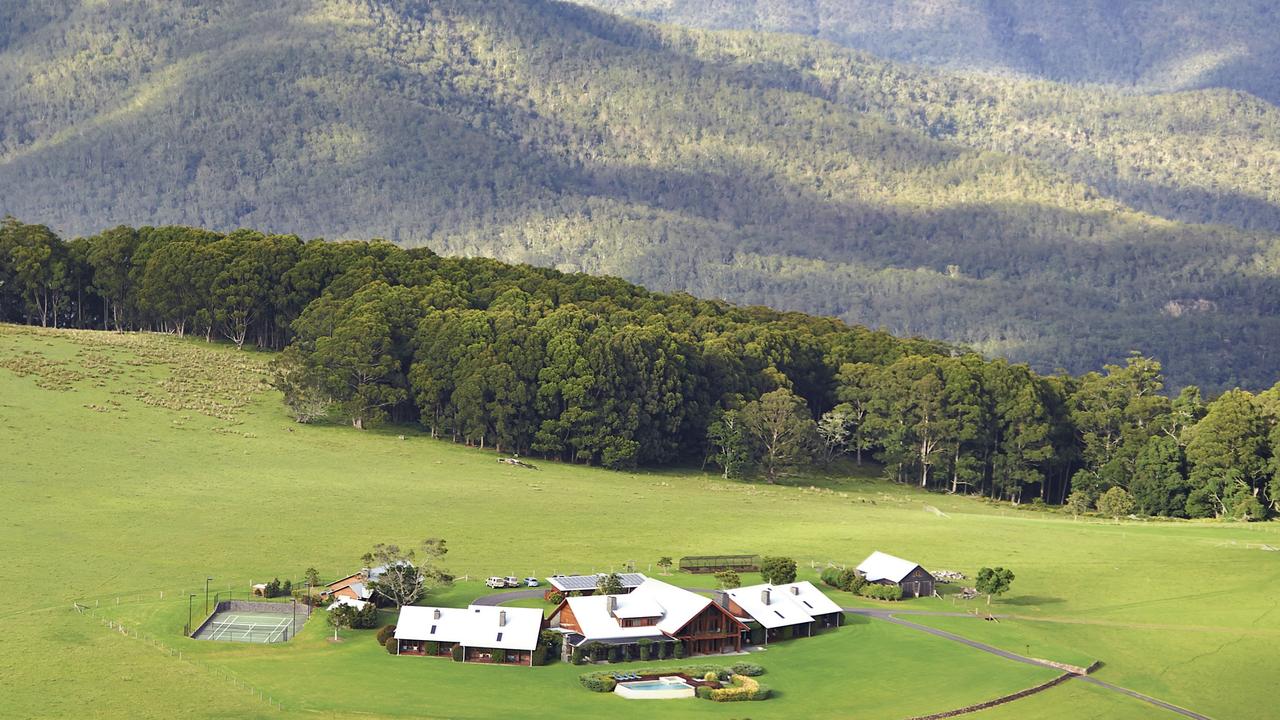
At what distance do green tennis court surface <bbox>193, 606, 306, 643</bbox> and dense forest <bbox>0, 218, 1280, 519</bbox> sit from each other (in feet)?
175

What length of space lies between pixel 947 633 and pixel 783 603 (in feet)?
27.4

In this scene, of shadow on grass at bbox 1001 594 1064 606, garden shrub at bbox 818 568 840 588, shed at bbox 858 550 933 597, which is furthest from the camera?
garden shrub at bbox 818 568 840 588

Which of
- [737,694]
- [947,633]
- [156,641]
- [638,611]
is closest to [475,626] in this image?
[638,611]

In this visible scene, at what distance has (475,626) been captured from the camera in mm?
75688

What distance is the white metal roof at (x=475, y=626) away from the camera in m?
74.5

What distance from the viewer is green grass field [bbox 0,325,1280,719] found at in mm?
69250

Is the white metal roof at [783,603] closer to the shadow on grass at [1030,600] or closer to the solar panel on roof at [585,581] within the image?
the solar panel on roof at [585,581]

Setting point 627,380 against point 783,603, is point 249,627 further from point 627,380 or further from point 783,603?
point 627,380

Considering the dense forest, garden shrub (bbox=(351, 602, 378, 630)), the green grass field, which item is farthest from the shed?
the dense forest

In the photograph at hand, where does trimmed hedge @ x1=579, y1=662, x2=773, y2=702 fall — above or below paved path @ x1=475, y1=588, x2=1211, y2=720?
below

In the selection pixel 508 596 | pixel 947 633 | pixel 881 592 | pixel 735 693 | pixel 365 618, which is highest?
pixel 881 592

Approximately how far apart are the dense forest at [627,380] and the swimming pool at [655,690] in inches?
2298

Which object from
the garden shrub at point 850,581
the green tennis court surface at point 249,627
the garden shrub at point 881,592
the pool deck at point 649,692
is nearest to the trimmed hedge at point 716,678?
Result: the pool deck at point 649,692

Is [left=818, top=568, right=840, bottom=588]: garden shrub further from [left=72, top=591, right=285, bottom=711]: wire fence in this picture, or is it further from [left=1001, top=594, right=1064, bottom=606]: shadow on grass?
[left=72, top=591, right=285, bottom=711]: wire fence
